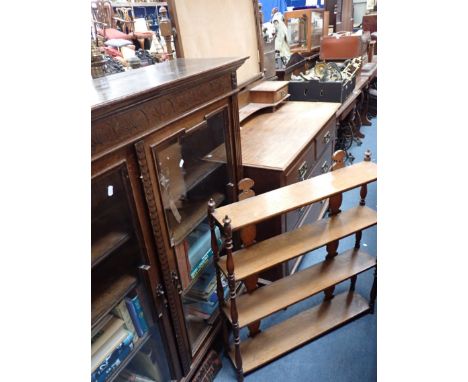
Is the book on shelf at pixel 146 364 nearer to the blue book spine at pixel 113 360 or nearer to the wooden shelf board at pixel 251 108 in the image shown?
the blue book spine at pixel 113 360

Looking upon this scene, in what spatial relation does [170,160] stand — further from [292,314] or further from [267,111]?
[267,111]

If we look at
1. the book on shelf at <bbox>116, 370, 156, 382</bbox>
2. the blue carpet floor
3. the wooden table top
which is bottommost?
the blue carpet floor

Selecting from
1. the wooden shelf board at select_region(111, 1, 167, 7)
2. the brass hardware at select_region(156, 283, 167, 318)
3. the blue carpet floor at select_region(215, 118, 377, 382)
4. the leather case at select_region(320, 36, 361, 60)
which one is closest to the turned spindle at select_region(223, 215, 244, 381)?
the blue carpet floor at select_region(215, 118, 377, 382)

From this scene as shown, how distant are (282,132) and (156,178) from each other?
44.6 inches

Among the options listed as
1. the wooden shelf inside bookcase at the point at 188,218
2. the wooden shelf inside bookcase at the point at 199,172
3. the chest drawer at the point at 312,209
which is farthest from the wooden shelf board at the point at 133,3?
the wooden shelf inside bookcase at the point at 188,218

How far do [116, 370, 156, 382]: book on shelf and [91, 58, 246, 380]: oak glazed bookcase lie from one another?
0.11m

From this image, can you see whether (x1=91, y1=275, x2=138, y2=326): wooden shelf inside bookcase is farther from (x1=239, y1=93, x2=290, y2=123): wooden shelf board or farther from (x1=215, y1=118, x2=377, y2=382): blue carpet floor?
(x1=239, y1=93, x2=290, y2=123): wooden shelf board

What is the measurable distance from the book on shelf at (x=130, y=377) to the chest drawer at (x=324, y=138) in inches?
60.2

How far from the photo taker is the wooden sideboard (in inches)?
63.9

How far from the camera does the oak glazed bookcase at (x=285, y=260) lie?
1259 mm

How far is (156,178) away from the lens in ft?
3.29
